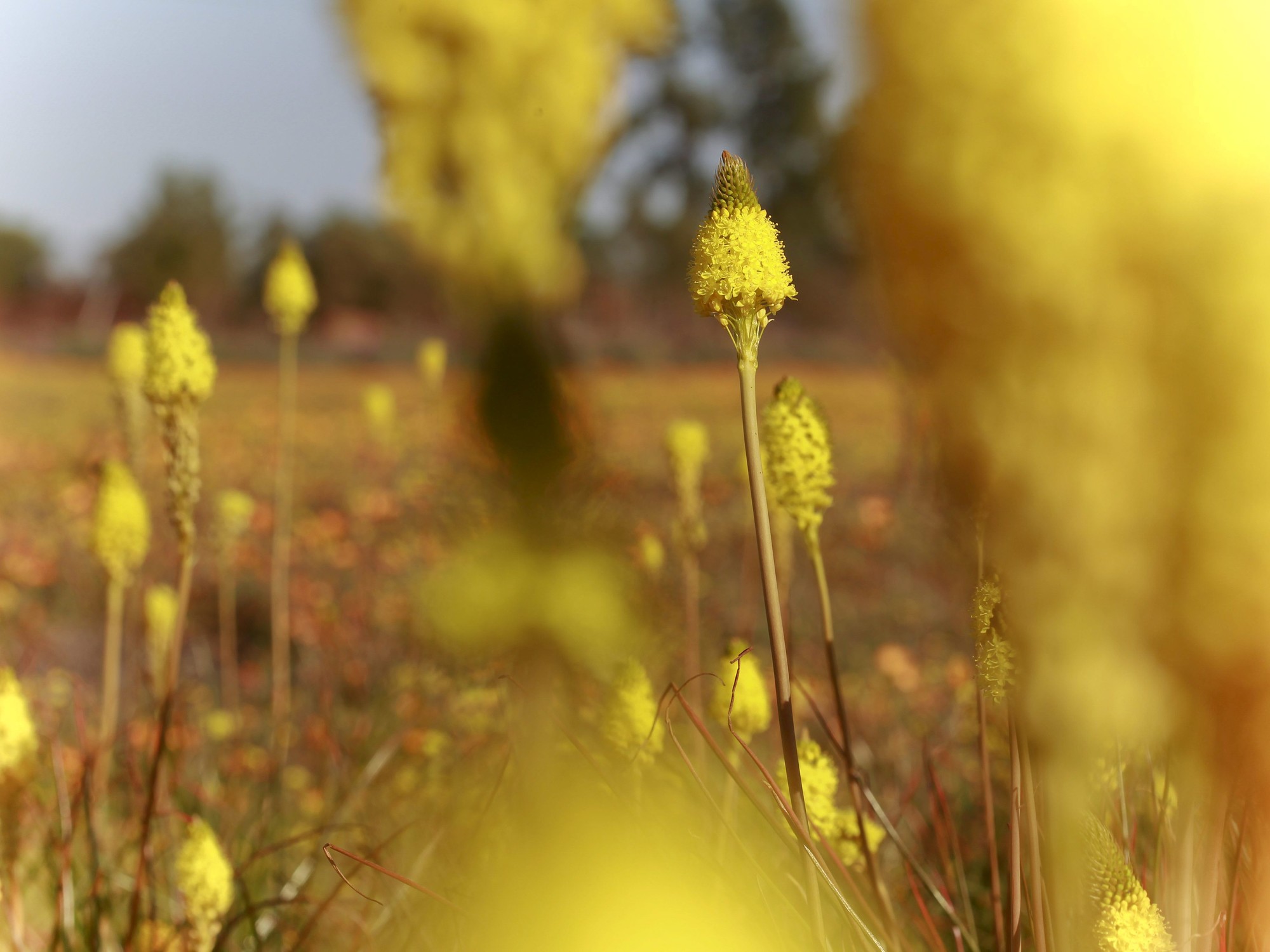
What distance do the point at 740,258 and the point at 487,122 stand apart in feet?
0.31

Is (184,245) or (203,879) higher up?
(184,245)

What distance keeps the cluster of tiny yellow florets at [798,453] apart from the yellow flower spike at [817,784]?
0.08 meters

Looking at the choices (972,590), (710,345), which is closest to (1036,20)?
(972,590)

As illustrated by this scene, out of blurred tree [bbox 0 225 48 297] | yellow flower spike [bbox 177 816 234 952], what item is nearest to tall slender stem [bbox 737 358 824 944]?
yellow flower spike [bbox 177 816 234 952]

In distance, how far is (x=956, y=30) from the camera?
0.21 m

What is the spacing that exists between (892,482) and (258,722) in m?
1.08

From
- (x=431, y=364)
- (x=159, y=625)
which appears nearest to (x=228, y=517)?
(x=159, y=625)

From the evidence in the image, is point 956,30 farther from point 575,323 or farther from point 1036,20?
point 575,323

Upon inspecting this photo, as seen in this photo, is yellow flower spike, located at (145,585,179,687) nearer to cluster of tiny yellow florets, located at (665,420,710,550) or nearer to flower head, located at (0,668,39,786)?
flower head, located at (0,668,39,786)

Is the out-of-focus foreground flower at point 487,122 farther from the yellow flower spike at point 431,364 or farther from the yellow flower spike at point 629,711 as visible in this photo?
the yellow flower spike at point 431,364

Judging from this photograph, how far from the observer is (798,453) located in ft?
1.05

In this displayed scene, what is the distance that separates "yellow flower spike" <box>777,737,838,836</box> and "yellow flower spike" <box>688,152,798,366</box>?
163mm

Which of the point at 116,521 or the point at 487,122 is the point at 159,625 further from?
the point at 487,122

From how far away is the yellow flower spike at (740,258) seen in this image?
233mm
